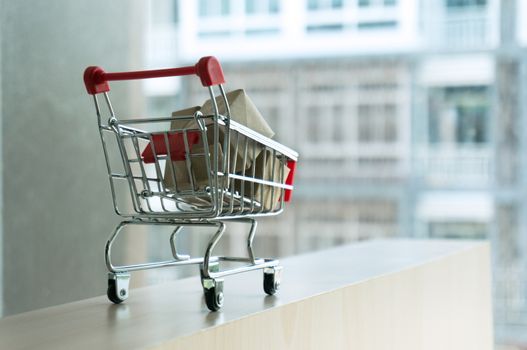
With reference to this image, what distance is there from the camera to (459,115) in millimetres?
5016

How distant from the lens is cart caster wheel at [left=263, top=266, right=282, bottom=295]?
3.92 ft

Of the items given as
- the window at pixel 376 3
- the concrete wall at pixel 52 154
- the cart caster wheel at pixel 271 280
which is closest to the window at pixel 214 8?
the window at pixel 376 3

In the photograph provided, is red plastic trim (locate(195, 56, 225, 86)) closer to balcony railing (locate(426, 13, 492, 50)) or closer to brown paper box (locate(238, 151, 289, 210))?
brown paper box (locate(238, 151, 289, 210))

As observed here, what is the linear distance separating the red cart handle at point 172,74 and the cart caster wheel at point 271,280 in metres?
0.33

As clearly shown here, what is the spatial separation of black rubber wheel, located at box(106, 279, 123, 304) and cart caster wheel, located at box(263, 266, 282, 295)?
0.71 feet

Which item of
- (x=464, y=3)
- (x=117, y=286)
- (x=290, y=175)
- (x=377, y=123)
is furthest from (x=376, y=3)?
(x=117, y=286)

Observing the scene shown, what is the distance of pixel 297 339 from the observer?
44.2 inches

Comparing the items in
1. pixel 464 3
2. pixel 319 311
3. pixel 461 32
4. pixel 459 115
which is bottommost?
pixel 319 311

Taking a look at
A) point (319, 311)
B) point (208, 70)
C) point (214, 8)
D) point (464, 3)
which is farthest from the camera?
point (214, 8)

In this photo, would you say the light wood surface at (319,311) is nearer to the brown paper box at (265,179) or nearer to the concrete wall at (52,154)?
the brown paper box at (265,179)

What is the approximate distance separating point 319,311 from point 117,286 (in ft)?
0.98

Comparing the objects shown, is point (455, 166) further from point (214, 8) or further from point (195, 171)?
point (195, 171)

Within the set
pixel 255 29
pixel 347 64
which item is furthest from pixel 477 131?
pixel 255 29

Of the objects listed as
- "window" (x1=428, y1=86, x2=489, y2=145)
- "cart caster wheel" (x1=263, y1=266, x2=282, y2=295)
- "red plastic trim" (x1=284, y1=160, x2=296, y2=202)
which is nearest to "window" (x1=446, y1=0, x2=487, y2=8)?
"window" (x1=428, y1=86, x2=489, y2=145)
